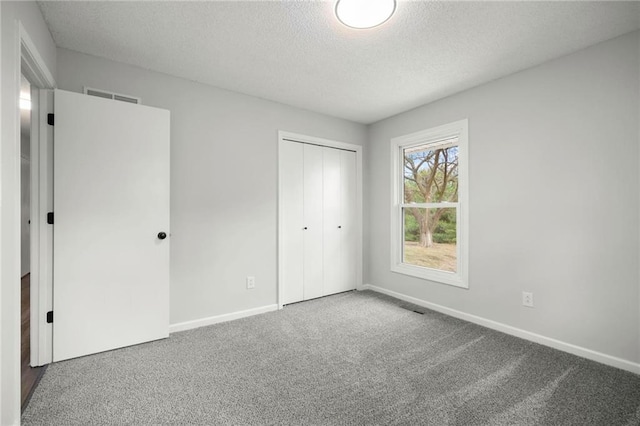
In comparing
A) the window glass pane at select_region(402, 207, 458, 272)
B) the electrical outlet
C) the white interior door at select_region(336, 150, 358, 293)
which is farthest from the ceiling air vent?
the window glass pane at select_region(402, 207, 458, 272)

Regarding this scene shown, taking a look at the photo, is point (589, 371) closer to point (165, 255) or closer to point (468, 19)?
point (468, 19)

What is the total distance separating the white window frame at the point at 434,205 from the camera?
10.2 feet

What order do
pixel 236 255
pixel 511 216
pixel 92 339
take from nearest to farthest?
1. pixel 92 339
2. pixel 511 216
3. pixel 236 255

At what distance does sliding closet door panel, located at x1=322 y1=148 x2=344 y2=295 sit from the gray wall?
766 millimetres

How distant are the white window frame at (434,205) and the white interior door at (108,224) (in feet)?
8.83

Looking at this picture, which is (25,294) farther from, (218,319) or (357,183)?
(357,183)

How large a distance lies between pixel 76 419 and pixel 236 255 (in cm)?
175

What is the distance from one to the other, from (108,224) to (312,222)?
218 centimetres

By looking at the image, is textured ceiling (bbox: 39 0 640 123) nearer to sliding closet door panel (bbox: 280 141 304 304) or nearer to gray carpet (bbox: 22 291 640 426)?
sliding closet door panel (bbox: 280 141 304 304)

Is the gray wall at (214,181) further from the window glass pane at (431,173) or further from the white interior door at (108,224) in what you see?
the window glass pane at (431,173)

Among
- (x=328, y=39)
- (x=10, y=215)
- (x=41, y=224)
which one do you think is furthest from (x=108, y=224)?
(x=328, y=39)

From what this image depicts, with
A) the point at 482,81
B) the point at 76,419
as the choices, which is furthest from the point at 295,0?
the point at 76,419

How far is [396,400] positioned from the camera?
1771 mm

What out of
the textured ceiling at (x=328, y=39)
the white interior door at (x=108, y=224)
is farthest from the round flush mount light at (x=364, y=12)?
the white interior door at (x=108, y=224)
